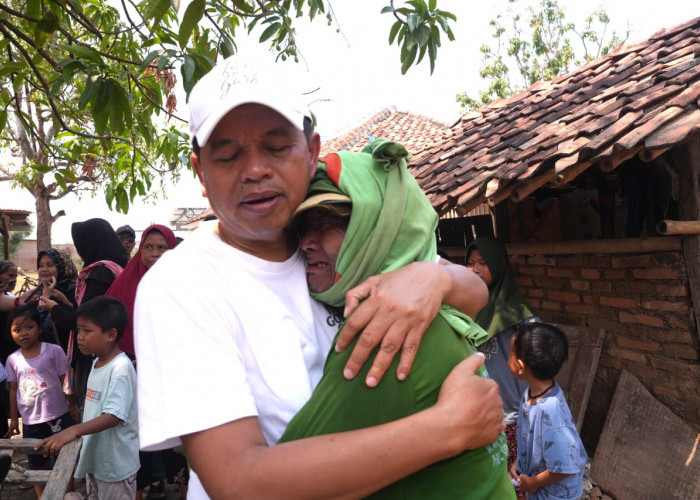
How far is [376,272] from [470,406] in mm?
384

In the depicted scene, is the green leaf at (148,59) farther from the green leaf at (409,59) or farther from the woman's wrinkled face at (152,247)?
the woman's wrinkled face at (152,247)

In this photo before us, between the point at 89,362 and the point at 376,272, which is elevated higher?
the point at 376,272

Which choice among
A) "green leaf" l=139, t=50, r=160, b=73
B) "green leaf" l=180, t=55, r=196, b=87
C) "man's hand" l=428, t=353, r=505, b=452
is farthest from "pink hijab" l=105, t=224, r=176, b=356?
"man's hand" l=428, t=353, r=505, b=452

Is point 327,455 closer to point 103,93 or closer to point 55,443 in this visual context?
point 103,93

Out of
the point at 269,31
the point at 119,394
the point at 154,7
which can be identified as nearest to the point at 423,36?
the point at 269,31

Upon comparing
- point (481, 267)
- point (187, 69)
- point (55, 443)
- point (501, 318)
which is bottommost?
point (55, 443)

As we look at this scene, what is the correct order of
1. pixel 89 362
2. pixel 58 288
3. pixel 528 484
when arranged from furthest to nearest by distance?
pixel 58 288 < pixel 89 362 < pixel 528 484

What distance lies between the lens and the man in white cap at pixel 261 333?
82 cm

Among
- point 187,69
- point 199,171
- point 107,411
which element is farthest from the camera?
point 107,411

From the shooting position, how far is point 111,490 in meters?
3.05

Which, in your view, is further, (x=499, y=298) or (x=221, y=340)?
(x=499, y=298)

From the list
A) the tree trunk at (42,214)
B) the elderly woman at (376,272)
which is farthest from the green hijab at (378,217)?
the tree trunk at (42,214)

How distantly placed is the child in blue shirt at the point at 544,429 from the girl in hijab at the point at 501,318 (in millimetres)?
528

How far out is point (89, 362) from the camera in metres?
3.87
